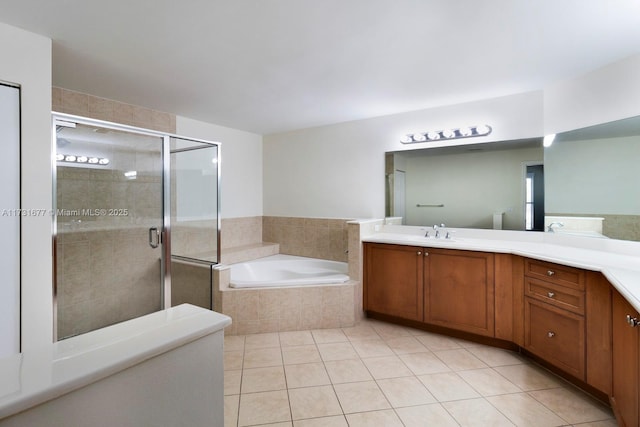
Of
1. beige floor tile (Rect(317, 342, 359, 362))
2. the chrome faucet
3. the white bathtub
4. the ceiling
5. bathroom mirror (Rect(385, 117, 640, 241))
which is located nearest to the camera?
the ceiling

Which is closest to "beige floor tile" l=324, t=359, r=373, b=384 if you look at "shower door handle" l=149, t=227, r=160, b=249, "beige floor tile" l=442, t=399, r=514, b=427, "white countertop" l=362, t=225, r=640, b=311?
"beige floor tile" l=442, t=399, r=514, b=427

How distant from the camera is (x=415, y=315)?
116 inches

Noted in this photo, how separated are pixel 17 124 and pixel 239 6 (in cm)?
148

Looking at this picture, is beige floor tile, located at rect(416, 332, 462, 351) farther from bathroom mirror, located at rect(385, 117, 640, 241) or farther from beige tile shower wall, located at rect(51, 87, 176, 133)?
beige tile shower wall, located at rect(51, 87, 176, 133)

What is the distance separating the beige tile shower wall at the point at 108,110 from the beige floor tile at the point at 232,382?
266 cm

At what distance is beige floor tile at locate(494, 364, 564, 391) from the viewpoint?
2090 mm

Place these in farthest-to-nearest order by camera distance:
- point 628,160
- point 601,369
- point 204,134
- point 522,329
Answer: point 204,134, point 522,329, point 628,160, point 601,369

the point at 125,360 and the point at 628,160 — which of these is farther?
the point at 628,160

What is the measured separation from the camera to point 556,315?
2.12 meters

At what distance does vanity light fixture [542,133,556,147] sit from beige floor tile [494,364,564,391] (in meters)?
1.84

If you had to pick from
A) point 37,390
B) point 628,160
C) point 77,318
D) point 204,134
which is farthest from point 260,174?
point 37,390

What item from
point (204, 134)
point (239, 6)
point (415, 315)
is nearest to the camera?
point (239, 6)

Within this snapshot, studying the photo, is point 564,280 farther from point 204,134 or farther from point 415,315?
point 204,134

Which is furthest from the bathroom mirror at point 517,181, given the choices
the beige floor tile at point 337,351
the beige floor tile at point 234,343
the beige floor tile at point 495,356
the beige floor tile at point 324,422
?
the beige floor tile at point 324,422
